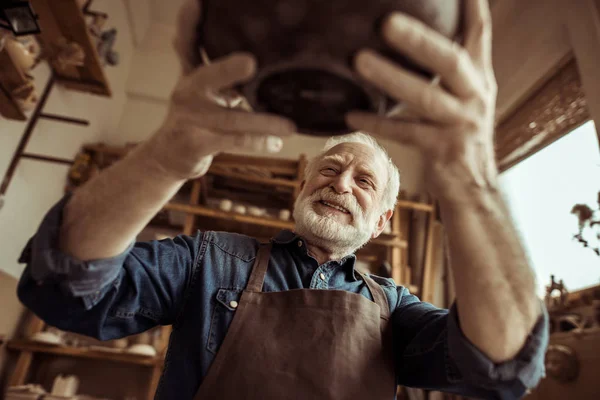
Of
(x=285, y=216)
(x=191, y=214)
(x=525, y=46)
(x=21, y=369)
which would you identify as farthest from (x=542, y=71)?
(x=21, y=369)

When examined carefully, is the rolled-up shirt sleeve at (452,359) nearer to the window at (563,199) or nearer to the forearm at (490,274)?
the forearm at (490,274)

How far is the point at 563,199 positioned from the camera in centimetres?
271

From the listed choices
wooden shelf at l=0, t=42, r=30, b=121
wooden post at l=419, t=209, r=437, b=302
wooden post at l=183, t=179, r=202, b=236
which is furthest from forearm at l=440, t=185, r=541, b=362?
wooden post at l=419, t=209, r=437, b=302

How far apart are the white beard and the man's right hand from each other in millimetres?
653

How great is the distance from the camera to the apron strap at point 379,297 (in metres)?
1.26

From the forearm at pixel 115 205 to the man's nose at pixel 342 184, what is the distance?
2.31 ft

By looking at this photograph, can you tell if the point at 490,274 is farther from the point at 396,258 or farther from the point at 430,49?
the point at 396,258

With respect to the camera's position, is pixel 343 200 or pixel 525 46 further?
pixel 525 46

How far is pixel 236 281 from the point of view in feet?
3.80

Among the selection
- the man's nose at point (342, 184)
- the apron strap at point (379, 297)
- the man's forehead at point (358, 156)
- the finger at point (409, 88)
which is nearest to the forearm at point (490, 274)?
the finger at point (409, 88)

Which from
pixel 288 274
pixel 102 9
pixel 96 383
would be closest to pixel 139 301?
pixel 288 274

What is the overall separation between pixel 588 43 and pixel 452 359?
2312mm

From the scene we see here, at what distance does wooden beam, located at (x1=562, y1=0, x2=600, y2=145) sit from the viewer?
7.49 feet

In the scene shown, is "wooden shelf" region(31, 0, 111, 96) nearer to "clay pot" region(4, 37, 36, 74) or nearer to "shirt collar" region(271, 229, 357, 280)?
"clay pot" region(4, 37, 36, 74)
